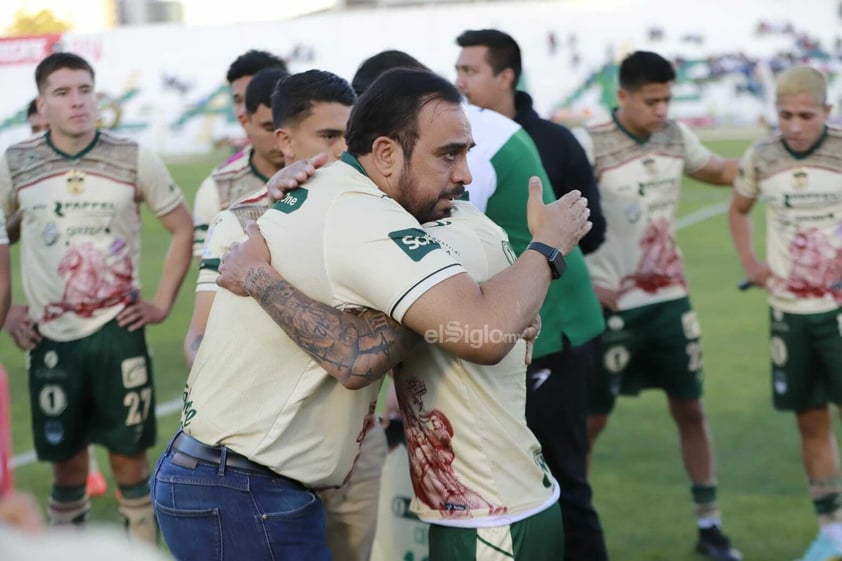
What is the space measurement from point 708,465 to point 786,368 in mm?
634

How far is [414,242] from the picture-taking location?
111 inches

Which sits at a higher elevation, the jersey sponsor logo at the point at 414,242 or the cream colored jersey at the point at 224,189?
the jersey sponsor logo at the point at 414,242

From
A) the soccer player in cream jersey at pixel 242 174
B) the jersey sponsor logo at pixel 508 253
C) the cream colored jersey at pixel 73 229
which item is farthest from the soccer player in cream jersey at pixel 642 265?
the jersey sponsor logo at pixel 508 253

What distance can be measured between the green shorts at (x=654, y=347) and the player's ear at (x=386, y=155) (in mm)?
3633

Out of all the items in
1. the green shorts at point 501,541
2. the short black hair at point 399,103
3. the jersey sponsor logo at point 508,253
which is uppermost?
the short black hair at point 399,103

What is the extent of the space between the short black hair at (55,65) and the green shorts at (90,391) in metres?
1.27

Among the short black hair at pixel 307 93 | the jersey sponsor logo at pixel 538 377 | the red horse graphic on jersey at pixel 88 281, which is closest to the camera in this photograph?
the short black hair at pixel 307 93

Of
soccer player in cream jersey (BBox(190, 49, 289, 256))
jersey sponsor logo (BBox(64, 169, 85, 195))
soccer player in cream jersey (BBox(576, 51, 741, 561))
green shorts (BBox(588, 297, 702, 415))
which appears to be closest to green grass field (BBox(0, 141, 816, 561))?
soccer player in cream jersey (BBox(576, 51, 741, 561))

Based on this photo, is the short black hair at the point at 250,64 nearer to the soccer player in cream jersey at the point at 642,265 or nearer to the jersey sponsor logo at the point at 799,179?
the soccer player in cream jersey at the point at 642,265

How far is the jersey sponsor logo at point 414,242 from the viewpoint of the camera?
Result: 2.79 m

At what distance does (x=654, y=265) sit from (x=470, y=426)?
372cm

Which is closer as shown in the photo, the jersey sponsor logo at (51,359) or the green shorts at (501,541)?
the green shorts at (501,541)

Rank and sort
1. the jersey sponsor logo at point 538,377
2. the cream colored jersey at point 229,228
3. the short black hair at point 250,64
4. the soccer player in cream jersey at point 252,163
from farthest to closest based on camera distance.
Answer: the short black hair at point 250,64 → the soccer player in cream jersey at point 252,163 → the jersey sponsor logo at point 538,377 → the cream colored jersey at point 229,228

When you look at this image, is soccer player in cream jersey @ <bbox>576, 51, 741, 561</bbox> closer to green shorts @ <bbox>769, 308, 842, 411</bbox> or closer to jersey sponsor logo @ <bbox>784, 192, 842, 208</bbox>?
green shorts @ <bbox>769, 308, 842, 411</bbox>
